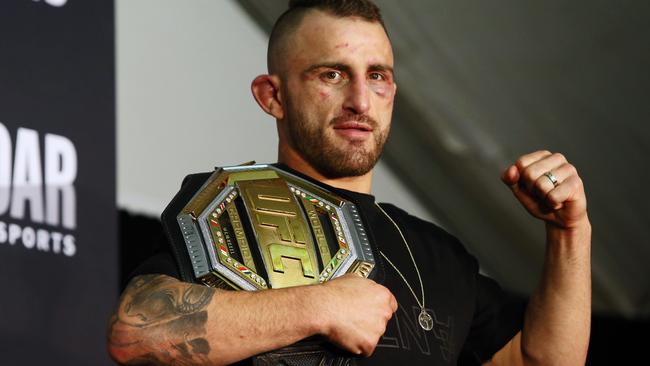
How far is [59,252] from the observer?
89.3 inches

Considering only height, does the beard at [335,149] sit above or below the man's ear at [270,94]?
below

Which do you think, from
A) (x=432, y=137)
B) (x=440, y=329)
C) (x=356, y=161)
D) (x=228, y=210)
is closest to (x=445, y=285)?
(x=440, y=329)

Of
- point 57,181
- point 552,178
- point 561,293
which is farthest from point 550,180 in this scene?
point 57,181

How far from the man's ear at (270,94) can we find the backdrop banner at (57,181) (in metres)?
0.58

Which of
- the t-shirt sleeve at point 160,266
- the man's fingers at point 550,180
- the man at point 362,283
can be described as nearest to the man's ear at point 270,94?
the man at point 362,283

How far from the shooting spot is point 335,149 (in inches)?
72.6

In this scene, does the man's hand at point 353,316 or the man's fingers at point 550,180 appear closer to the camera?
the man's hand at point 353,316

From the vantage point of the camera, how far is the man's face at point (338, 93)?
184cm

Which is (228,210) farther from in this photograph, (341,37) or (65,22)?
(65,22)

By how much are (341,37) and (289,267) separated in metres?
0.46

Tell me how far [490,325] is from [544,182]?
38 cm

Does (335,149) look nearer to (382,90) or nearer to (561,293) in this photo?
(382,90)

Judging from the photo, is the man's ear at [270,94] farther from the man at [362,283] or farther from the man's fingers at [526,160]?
the man's fingers at [526,160]

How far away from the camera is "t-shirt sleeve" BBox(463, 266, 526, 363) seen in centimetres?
192
